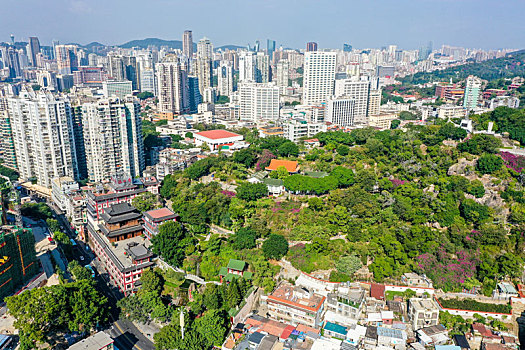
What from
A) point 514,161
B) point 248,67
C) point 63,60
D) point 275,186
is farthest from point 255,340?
point 63,60

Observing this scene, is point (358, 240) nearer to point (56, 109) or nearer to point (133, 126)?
point (133, 126)

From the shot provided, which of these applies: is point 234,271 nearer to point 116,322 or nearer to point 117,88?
point 116,322

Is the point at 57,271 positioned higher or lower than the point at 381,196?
lower

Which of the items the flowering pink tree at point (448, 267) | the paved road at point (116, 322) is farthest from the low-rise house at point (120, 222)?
the flowering pink tree at point (448, 267)

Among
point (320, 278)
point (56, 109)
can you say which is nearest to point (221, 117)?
point (56, 109)

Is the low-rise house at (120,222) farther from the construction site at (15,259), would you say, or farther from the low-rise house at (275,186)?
the low-rise house at (275,186)

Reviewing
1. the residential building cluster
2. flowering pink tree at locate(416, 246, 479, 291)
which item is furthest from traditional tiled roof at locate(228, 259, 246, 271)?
flowering pink tree at locate(416, 246, 479, 291)
